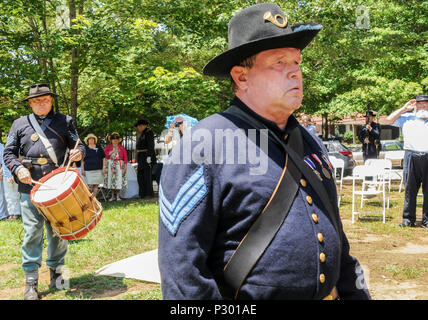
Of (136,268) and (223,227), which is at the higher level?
(223,227)

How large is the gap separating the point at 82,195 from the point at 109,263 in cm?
178

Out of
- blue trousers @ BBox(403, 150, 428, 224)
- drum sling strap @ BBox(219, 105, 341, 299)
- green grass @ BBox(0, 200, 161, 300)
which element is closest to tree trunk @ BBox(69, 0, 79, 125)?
green grass @ BBox(0, 200, 161, 300)

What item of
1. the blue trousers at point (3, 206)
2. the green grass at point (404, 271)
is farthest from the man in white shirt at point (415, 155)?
the blue trousers at point (3, 206)

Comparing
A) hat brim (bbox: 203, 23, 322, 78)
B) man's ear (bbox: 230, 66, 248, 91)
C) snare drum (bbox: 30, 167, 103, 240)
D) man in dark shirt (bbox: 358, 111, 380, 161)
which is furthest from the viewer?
man in dark shirt (bbox: 358, 111, 380, 161)

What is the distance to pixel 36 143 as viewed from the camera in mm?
4742

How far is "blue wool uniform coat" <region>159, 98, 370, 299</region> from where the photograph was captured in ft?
4.92

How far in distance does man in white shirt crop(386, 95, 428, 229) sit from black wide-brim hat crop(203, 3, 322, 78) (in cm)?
678

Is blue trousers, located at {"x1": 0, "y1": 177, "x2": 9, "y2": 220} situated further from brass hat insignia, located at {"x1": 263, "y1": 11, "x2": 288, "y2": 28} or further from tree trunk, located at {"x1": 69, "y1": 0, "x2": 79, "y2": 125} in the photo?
brass hat insignia, located at {"x1": 263, "y1": 11, "x2": 288, "y2": 28}

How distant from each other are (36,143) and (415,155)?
676 centimetres

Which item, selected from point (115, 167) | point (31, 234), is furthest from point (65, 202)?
point (115, 167)

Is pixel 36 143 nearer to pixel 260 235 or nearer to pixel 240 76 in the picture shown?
pixel 240 76

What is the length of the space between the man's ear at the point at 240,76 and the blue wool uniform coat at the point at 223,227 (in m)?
0.25

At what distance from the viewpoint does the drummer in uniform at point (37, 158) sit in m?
4.60

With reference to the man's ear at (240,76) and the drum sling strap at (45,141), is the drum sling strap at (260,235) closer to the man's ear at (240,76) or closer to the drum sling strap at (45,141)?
the man's ear at (240,76)
